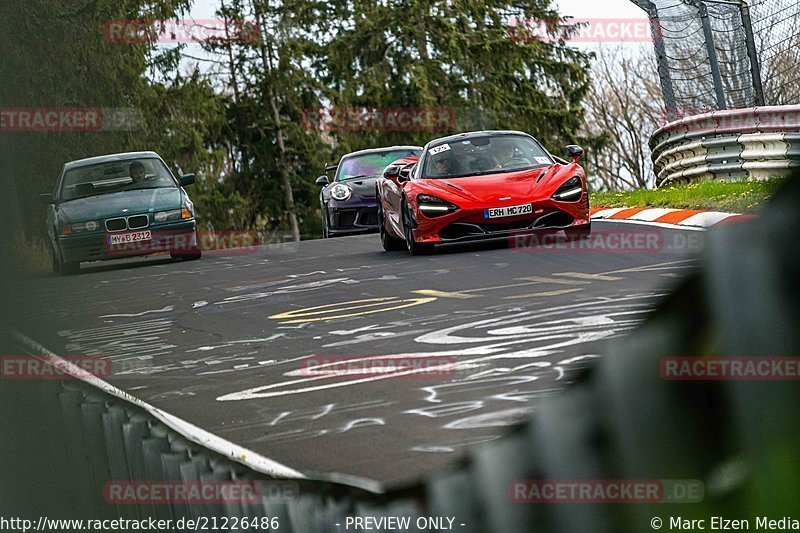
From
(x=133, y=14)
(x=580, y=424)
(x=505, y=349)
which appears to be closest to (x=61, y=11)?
(x=133, y=14)

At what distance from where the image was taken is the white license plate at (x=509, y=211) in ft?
44.7

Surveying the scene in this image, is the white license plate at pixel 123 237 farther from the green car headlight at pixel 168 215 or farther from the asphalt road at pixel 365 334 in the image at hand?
the asphalt road at pixel 365 334

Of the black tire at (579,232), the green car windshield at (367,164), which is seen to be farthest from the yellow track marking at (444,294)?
the green car windshield at (367,164)

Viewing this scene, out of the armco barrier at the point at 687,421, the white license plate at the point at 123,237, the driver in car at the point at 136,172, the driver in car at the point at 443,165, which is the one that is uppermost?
the driver in car at the point at 136,172

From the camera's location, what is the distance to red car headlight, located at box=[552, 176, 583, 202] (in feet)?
45.0

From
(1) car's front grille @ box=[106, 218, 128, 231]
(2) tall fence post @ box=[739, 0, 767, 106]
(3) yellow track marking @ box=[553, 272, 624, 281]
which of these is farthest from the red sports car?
(1) car's front grille @ box=[106, 218, 128, 231]

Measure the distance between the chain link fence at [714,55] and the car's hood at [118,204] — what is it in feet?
25.2

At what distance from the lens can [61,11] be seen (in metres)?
38.9

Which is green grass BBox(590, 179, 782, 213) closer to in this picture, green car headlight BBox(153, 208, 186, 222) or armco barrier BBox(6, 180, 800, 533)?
green car headlight BBox(153, 208, 186, 222)

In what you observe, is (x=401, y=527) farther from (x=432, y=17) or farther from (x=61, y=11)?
(x=432, y=17)

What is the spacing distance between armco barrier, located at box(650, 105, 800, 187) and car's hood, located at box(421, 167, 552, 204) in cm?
256

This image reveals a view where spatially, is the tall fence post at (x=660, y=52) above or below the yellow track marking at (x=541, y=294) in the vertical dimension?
above

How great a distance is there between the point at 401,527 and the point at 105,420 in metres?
2.17

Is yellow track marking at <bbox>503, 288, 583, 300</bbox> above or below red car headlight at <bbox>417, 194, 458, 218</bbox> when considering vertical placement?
below
